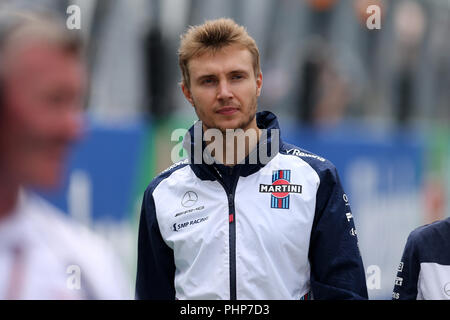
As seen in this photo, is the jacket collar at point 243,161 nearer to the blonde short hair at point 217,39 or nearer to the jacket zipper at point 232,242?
the jacket zipper at point 232,242

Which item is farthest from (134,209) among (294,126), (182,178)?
(182,178)

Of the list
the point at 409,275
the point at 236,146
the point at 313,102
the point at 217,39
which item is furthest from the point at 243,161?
the point at 313,102

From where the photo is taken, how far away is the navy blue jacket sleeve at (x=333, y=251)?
9.45 feet

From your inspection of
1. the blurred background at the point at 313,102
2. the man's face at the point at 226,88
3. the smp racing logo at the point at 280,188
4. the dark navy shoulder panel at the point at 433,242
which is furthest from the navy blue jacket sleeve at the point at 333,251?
the blurred background at the point at 313,102

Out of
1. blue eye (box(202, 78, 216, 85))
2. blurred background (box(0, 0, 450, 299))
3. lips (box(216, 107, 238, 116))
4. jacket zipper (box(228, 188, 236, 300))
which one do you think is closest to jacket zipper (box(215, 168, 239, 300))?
jacket zipper (box(228, 188, 236, 300))

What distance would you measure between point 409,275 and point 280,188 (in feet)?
1.93

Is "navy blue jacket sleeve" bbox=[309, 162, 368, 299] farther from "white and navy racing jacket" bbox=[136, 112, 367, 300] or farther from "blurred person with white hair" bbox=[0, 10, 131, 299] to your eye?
"blurred person with white hair" bbox=[0, 10, 131, 299]

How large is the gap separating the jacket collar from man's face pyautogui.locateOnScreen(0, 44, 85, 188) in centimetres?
210

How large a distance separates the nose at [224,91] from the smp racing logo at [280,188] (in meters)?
0.36

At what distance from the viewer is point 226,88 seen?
2982 mm

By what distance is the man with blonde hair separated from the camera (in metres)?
2.89

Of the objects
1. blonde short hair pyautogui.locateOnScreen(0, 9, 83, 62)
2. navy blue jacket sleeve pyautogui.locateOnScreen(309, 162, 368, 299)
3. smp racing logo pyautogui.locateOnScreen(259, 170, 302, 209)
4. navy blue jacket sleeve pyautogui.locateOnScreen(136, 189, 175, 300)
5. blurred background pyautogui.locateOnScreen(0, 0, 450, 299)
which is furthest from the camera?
blurred background pyautogui.locateOnScreen(0, 0, 450, 299)

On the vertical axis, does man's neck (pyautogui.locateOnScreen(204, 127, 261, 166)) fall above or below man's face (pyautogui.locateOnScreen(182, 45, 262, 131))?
below

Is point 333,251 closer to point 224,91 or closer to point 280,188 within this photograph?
point 280,188
